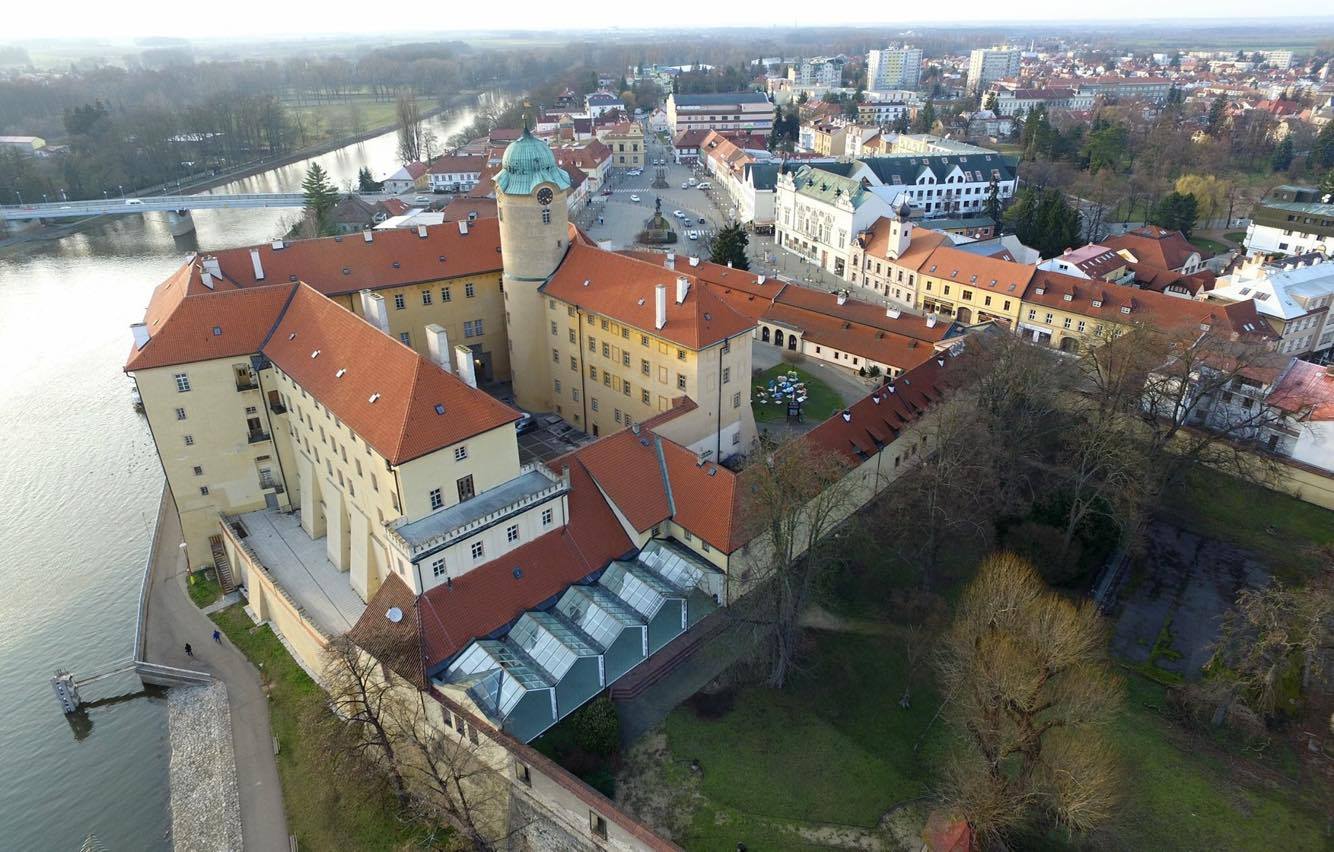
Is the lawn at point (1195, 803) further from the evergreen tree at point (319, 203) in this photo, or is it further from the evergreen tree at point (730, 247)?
the evergreen tree at point (319, 203)

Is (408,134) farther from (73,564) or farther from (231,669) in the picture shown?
(231,669)

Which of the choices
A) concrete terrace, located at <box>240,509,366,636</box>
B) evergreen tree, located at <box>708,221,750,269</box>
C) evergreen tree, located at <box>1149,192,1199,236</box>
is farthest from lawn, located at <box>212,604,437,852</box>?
evergreen tree, located at <box>1149,192,1199,236</box>

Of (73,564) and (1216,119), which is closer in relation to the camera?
(73,564)

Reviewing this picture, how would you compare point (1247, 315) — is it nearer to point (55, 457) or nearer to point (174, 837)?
point (174, 837)

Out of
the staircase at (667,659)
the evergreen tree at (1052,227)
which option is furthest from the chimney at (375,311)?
the evergreen tree at (1052,227)

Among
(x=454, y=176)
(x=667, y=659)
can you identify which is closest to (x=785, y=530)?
(x=667, y=659)

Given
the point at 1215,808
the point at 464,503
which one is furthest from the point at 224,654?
the point at 1215,808

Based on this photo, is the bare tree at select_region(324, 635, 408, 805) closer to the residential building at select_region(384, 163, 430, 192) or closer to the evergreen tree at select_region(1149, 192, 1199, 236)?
the evergreen tree at select_region(1149, 192, 1199, 236)
